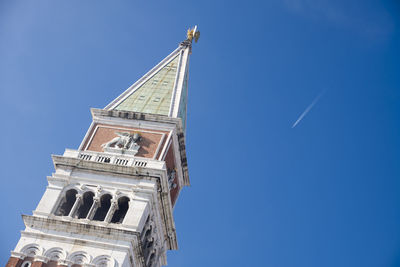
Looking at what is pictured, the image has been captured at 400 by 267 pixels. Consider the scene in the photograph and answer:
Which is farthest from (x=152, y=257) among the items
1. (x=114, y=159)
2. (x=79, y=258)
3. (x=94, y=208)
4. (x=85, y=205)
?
(x=114, y=159)

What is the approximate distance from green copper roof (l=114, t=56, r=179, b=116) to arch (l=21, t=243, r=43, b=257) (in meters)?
16.9

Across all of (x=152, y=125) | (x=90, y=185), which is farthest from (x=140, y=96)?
(x=90, y=185)

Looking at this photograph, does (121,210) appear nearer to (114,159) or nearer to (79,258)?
(114,159)

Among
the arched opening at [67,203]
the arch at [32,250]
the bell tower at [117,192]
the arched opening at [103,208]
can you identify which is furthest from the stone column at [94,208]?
the arch at [32,250]

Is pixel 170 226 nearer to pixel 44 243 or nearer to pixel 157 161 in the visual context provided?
pixel 157 161

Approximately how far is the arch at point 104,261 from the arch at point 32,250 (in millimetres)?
3987

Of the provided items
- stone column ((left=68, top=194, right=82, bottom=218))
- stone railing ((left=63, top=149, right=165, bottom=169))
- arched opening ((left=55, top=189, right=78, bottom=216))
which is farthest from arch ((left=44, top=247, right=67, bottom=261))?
stone railing ((left=63, top=149, right=165, bottom=169))

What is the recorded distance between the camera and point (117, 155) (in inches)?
1885

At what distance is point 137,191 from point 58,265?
26.3ft

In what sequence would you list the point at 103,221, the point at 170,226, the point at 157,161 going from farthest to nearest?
1. the point at 170,226
2. the point at 157,161
3. the point at 103,221

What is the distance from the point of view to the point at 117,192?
44.6m

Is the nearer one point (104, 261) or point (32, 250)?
point (104, 261)

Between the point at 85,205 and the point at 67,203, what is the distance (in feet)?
4.67

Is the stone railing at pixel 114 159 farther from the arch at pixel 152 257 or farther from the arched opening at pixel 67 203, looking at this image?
the arch at pixel 152 257
